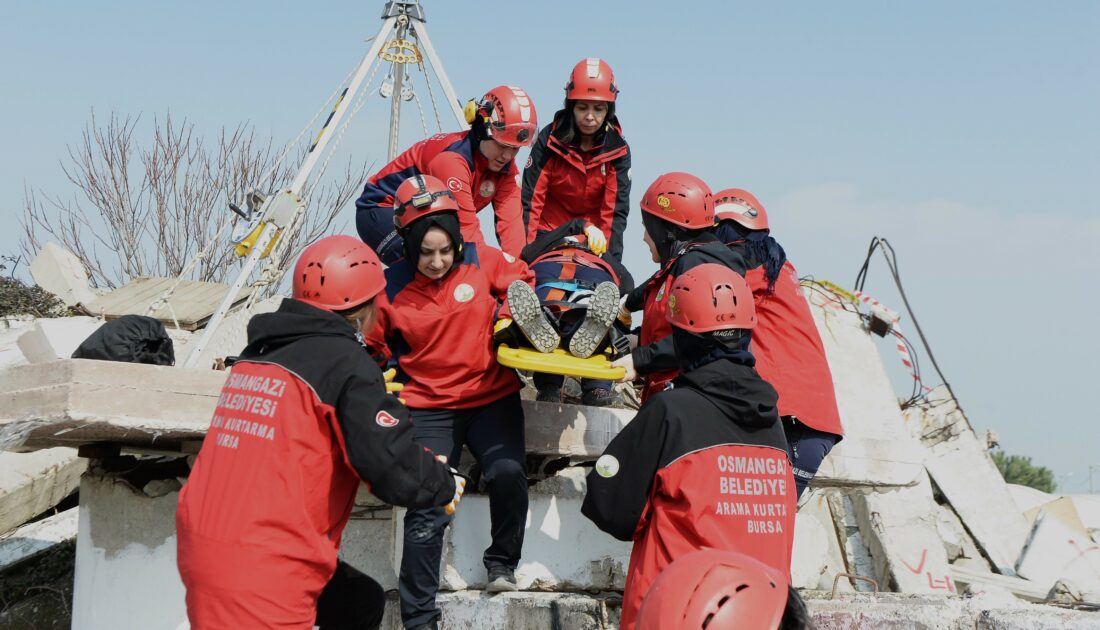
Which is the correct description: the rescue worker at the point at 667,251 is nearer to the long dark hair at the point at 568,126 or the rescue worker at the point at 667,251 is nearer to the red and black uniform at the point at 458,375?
the red and black uniform at the point at 458,375

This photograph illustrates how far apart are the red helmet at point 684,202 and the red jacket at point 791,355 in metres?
0.35

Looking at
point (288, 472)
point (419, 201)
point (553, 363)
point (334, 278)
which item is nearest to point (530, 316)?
point (553, 363)

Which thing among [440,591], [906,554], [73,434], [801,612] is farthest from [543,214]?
[801,612]

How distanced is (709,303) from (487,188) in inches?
98.7

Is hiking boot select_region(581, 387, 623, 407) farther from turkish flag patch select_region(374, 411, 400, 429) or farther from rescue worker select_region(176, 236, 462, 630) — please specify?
turkish flag patch select_region(374, 411, 400, 429)

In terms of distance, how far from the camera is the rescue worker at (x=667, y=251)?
16.4 ft

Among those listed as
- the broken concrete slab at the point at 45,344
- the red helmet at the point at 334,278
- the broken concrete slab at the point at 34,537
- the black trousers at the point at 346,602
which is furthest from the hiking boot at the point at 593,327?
the broken concrete slab at the point at 34,537

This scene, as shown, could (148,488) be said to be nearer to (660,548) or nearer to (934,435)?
(660,548)

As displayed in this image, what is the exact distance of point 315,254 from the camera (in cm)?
421

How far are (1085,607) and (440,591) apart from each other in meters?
3.77

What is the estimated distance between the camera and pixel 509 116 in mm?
6062

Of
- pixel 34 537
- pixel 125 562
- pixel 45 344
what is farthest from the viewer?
pixel 34 537

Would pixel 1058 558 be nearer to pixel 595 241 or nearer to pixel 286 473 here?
pixel 595 241

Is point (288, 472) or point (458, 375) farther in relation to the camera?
point (458, 375)
